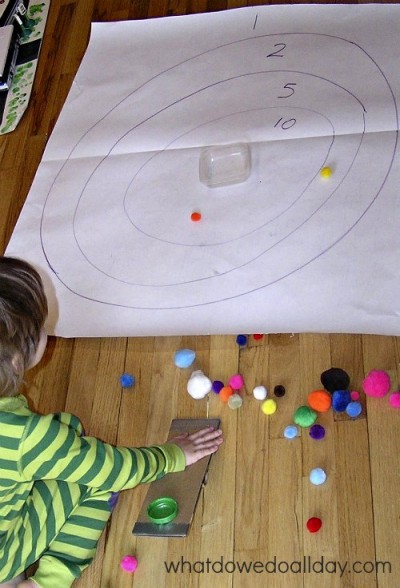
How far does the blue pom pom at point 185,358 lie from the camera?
2.84 ft

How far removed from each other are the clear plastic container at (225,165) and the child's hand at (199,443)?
344 millimetres

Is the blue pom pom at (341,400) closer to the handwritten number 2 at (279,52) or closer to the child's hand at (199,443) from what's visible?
the child's hand at (199,443)

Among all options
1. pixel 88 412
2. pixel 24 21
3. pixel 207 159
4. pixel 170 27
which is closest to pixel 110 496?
pixel 88 412

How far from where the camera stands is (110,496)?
0.80 metres

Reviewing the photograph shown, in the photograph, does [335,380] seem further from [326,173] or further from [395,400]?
[326,173]

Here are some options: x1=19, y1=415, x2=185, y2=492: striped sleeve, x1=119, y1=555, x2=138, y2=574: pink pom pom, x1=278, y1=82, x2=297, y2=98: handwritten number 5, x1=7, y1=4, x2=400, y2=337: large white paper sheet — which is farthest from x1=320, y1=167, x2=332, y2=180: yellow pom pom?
x1=119, y1=555, x2=138, y2=574: pink pom pom

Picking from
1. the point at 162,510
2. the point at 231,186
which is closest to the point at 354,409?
the point at 162,510

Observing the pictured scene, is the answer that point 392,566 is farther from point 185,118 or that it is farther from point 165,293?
point 185,118

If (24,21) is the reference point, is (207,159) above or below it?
below

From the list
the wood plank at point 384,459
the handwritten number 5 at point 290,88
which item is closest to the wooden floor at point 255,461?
the wood plank at point 384,459

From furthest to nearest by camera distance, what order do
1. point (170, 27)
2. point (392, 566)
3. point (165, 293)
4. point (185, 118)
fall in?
point (170, 27) → point (185, 118) → point (165, 293) → point (392, 566)

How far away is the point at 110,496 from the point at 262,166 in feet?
1.53

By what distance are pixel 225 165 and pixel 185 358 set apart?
28 cm

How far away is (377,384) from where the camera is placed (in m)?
0.78
